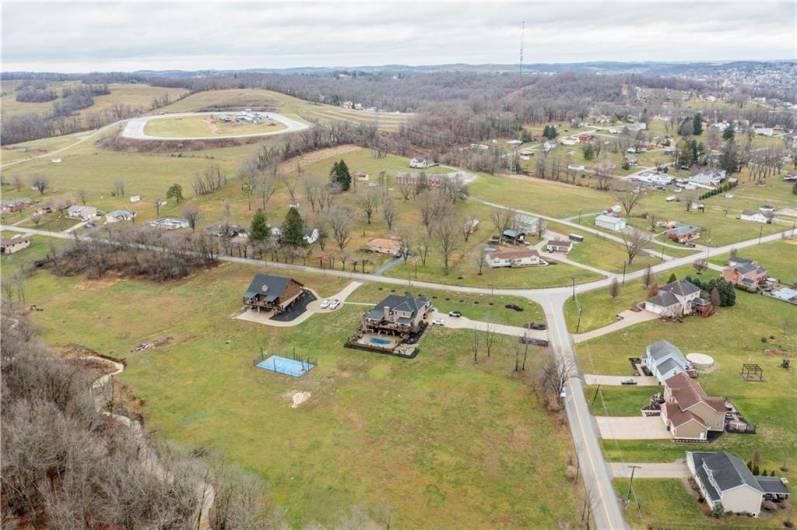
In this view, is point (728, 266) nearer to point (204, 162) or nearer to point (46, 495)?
point (46, 495)

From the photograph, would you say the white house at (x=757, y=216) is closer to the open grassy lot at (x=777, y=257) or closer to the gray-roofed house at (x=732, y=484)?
the open grassy lot at (x=777, y=257)

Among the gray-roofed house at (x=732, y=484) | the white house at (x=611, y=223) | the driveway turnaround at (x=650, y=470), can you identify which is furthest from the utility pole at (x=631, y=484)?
the white house at (x=611, y=223)

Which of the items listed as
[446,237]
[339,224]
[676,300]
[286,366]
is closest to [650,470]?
[676,300]

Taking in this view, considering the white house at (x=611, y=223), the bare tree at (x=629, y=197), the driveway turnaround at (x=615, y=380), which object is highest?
the bare tree at (x=629, y=197)

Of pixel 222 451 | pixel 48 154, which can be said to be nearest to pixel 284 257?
pixel 222 451

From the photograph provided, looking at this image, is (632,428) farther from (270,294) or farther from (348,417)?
(270,294)

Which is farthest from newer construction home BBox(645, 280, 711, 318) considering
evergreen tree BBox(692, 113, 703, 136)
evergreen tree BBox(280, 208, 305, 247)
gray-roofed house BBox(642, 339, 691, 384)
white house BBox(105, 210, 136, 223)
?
evergreen tree BBox(692, 113, 703, 136)
